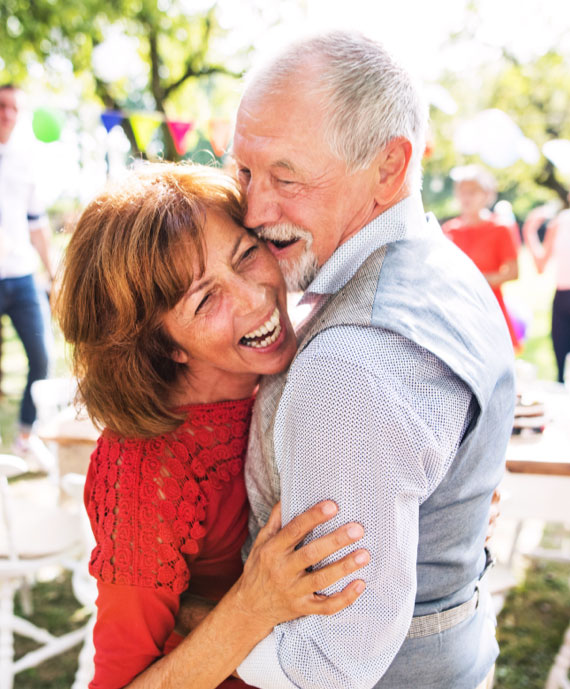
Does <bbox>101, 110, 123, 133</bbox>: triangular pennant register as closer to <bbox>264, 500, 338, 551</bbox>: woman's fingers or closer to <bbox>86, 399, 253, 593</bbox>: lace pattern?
<bbox>86, 399, 253, 593</bbox>: lace pattern

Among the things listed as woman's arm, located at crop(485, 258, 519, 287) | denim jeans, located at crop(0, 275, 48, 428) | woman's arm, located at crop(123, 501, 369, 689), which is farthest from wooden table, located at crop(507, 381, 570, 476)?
denim jeans, located at crop(0, 275, 48, 428)

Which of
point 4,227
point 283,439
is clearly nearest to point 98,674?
point 283,439

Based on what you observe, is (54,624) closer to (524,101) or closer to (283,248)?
(283,248)

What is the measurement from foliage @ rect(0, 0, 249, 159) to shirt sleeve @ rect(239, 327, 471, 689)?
349 inches

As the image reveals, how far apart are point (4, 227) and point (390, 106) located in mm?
4921

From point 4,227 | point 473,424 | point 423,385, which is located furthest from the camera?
Result: point 4,227

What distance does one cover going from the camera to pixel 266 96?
1432 millimetres

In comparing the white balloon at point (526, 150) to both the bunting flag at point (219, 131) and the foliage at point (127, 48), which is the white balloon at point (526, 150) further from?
the foliage at point (127, 48)

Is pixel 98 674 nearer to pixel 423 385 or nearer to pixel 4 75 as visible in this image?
pixel 423 385

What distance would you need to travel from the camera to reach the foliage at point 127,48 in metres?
9.58

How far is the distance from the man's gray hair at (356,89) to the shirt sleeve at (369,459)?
1.58ft

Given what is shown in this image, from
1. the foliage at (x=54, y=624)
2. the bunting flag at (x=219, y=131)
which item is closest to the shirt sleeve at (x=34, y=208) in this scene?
the bunting flag at (x=219, y=131)

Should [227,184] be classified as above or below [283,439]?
above

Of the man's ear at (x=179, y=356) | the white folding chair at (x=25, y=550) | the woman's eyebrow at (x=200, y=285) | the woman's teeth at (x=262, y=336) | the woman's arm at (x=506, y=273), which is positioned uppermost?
the woman's eyebrow at (x=200, y=285)
